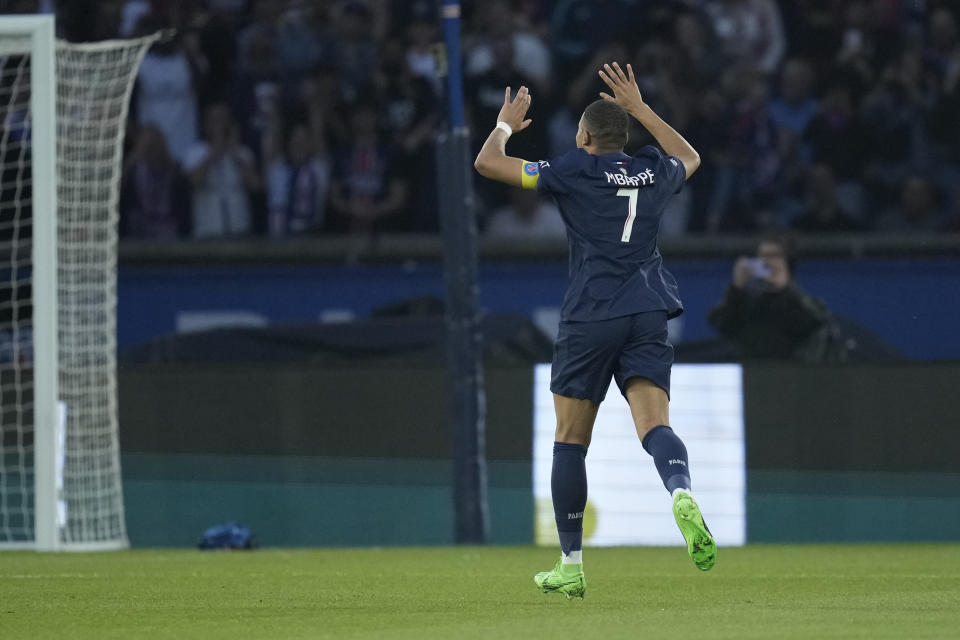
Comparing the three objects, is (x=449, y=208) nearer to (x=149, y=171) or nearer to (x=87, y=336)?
(x=87, y=336)

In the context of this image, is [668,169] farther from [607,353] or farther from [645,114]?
[607,353]

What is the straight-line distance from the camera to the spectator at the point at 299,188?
14555 mm

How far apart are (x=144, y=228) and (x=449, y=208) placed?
4.60 meters

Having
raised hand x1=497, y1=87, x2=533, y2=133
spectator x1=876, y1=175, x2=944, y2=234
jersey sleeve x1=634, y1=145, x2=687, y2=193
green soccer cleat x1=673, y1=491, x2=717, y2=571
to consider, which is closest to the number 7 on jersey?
jersey sleeve x1=634, y1=145, x2=687, y2=193

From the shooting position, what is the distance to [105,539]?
451 inches

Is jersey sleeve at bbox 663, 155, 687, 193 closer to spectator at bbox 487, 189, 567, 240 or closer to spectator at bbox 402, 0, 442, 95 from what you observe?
spectator at bbox 487, 189, 567, 240

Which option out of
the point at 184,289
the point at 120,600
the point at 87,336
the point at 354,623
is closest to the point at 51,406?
the point at 87,336

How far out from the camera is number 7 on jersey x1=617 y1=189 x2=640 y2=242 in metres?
6.22

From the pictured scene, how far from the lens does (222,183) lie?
1487 cm

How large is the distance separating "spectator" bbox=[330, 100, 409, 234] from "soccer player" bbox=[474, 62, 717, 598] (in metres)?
8.11

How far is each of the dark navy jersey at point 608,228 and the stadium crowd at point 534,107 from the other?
742cm

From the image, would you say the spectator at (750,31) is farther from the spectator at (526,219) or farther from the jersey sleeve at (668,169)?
the jersey sleeve at (668,169)

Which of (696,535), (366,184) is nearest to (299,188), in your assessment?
(366,184)

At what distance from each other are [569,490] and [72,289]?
608 centimetres
